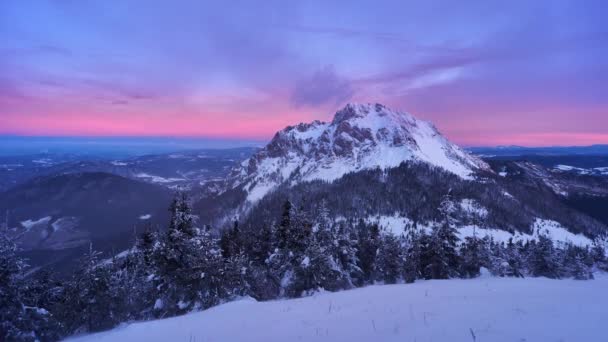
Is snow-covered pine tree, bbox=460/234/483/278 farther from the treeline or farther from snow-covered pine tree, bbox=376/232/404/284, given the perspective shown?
snow-covered pine tree, bbox=376/232/404/284

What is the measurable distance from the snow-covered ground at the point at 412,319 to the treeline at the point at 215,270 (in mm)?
11394

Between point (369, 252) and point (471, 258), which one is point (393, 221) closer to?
point (369, 252)

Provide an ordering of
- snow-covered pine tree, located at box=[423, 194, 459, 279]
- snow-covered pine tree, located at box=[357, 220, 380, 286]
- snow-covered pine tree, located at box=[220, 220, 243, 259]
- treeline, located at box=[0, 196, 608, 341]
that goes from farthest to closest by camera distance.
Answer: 1. snow-covered pine tree, located at box=[357, 220, 380, 286]
2. snow-covered pine tree, located at box=[220, 220, 243, 259]
3. snow-covered pine tree, located at box=[423, 194, 459, 279]
4. treeline, located at box=[0, 196, 608, 341]

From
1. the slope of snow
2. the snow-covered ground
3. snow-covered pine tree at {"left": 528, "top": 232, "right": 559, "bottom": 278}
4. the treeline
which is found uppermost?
the snow-covered ground

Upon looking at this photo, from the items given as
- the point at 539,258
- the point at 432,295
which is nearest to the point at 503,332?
the point at 432,295

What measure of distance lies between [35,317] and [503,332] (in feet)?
82.4

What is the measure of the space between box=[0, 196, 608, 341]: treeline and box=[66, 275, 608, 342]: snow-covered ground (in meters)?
11.4

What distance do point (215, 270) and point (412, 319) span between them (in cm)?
2116

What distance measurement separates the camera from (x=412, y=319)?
33.8 feet

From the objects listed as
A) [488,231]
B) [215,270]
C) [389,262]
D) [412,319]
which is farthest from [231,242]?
[488,231]

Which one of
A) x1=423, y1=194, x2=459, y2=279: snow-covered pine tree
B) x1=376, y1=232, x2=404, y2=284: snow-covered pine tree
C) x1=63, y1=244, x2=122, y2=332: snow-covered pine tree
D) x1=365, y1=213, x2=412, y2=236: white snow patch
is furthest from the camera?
x1=365, y1=213, x2=412, y2=236: white snow patch

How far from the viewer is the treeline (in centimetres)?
2056

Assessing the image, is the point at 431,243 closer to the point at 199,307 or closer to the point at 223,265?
the point at 223,265

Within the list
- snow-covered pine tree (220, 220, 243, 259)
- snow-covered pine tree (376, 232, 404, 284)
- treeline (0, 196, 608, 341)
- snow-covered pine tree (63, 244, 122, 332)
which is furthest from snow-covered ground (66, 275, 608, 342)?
snow-covered pine tree (376, 232, 404, 284)
